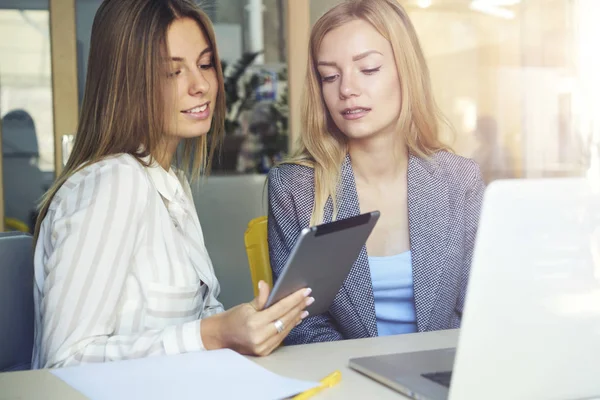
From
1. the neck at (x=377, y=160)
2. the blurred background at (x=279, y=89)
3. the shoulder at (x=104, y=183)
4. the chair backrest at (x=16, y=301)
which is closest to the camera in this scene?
the shoulder at (x=104, y=183)

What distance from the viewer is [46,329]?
1.35 m

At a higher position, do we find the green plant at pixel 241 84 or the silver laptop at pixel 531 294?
the green plant at pixel 241 84

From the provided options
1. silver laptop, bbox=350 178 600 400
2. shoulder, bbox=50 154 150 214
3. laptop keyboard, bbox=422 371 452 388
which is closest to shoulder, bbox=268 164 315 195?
shoulder, bbox=50 154 150 214

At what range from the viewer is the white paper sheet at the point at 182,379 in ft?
3.48

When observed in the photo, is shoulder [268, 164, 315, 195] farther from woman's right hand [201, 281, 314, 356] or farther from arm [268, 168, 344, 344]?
woman's right hand [201, 281, 314, 356]

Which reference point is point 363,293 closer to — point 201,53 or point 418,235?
point 418,235

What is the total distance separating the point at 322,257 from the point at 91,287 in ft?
1.51

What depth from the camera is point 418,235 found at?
1.94m

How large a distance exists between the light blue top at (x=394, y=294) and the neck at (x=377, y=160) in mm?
312

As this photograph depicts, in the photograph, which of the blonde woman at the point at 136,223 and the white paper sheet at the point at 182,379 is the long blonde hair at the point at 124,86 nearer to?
the blonde woman at the point at 136,223

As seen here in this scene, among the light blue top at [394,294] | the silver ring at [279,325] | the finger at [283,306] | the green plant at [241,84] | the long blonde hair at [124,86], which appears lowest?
the light blue top at [394,294]

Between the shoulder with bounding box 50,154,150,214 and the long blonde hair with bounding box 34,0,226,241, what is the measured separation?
0.23 feet

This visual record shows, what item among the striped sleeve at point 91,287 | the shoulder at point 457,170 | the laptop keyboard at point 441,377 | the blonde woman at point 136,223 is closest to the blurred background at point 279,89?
the shoulder at point 457,170

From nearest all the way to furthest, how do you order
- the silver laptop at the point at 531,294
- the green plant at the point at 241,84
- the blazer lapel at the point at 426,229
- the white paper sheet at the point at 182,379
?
the silver laptop at the point at 531,294
the white paper sheet at the point at 182,379
the blazer lapel at the point at 426,229
the green plant at the point at 241,84
